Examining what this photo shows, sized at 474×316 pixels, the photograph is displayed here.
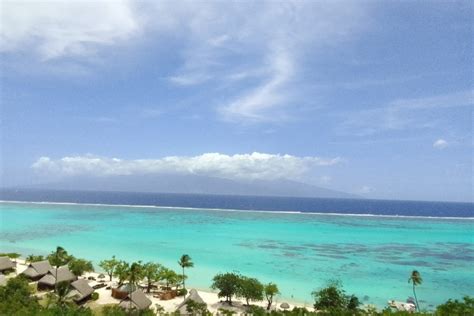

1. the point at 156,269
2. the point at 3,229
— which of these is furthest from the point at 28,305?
the point at 3,229

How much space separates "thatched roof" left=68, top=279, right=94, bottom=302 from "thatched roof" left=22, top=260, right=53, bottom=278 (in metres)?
4.93

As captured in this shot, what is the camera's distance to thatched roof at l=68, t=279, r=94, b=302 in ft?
69.3

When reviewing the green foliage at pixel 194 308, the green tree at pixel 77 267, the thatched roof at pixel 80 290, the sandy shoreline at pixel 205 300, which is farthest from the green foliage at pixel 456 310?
the green tree at pixel 77 267

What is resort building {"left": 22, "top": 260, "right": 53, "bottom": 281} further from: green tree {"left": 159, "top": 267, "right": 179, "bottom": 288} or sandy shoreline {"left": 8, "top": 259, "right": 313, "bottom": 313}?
green tree {"left": 159, "top": 267, "right": 179, "bottom": 288}

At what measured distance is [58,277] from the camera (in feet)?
76.5

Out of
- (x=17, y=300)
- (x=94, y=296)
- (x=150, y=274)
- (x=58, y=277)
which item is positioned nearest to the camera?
(x=17, y=300)

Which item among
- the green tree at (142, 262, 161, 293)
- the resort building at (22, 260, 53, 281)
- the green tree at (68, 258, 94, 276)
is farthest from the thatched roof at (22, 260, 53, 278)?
the green tree at (142, 262, 161, 293)

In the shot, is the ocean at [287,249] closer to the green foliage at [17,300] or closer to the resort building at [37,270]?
the resort building at [37,270]

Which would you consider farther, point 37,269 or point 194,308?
point 37,269

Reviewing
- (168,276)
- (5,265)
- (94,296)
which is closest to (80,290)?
(94,296)

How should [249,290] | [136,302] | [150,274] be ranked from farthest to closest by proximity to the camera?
1. [150,274]
2. [249,290]
3. [136,302]

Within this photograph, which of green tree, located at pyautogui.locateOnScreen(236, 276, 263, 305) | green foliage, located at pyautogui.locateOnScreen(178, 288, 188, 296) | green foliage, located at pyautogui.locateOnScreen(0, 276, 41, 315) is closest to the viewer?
green foliage, located at pyautogui.locateOnScreen(0, 276, 41, 315)

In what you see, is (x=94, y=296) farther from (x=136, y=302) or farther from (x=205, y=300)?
(x=205, y=300)

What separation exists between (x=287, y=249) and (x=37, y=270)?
2746 cm
